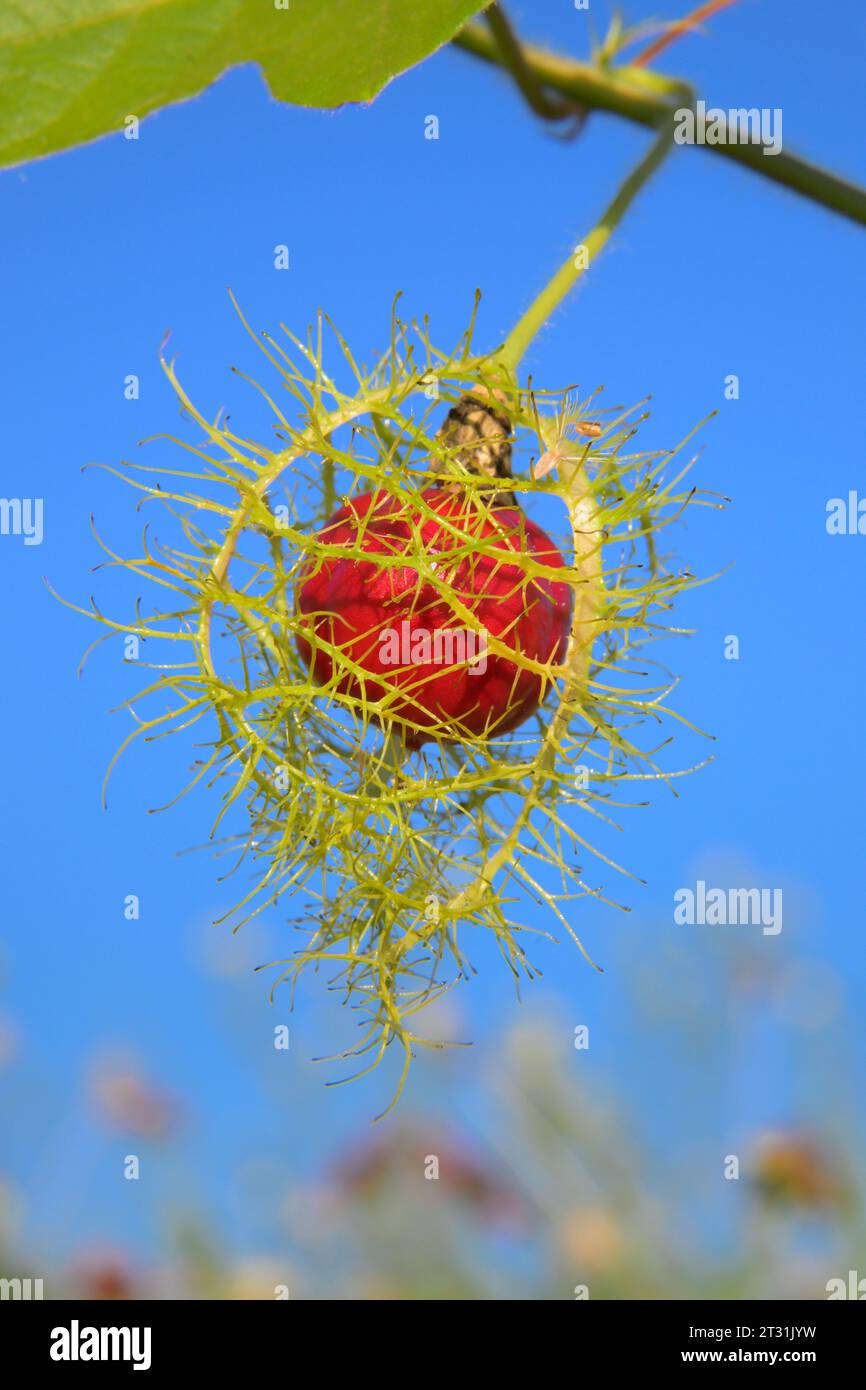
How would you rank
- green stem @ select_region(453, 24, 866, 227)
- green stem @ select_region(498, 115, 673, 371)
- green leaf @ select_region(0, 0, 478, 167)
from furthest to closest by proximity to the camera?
green stem @ select_region(453, 24, 866, 227), green stem @ select_region(498, 115, 673, 371), green leaf @ select_region(0, 0, 478, 167)

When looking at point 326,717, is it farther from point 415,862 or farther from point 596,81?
point 596,81

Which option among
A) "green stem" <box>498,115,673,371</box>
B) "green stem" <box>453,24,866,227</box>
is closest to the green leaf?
"green stem" <box>498,115,673,371</box>

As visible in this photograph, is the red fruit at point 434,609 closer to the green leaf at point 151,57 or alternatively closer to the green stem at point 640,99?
the green leaf at point 151,57

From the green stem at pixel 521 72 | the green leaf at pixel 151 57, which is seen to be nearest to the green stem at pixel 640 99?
the green stem at pixel 521 72

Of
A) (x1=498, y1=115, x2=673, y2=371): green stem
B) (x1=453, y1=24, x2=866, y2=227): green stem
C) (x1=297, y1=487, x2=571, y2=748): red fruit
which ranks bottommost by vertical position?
(x1=297, y1=487, x2=571, y2=748): red fruit

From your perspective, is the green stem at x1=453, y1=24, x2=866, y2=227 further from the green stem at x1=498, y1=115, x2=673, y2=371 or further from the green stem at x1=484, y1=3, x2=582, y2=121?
the green stem at x1=498, y1=115, x2=673, y2=371

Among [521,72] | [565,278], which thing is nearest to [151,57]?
[565,278]

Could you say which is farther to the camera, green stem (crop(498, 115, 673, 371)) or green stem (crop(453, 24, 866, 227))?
green stem (crop(453, 24, 866, 227))
